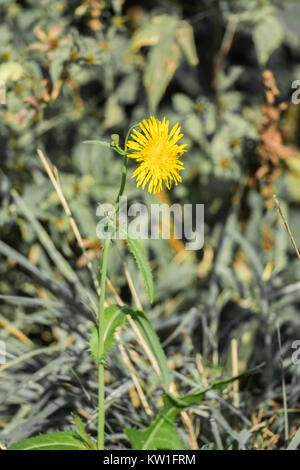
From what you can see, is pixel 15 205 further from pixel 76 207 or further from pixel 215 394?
pixel 215 394

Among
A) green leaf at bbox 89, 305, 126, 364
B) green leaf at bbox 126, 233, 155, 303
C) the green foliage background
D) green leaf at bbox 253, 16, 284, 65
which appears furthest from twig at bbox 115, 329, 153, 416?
green leaf at bbox 253, 16, 284, 65

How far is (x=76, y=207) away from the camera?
1202 millimetres

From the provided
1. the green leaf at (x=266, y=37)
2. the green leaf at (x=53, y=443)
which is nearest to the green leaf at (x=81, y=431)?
the green leaf at (x=53, y=443)

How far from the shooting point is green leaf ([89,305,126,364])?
26.9 inches

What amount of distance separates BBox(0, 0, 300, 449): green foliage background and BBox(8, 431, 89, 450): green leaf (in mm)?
163

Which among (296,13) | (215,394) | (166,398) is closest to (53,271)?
(215,394)

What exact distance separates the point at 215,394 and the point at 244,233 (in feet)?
1.78

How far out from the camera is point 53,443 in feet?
2.23
